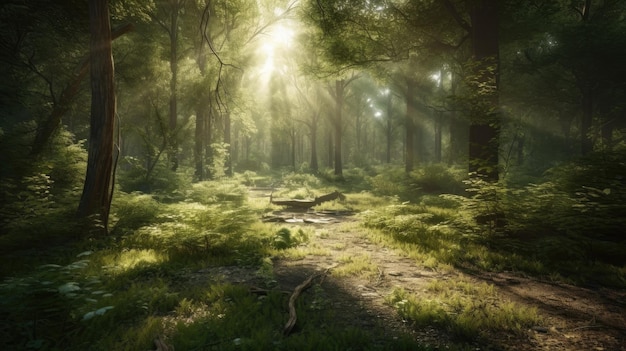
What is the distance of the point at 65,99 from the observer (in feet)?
28.5

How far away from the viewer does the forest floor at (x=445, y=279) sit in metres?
3.25

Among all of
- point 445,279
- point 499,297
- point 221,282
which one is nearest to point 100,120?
point 221,282

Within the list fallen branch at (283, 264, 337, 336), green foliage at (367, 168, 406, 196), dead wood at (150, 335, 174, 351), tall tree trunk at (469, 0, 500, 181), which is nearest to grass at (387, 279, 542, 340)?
fallen branch at (283, 264, 337, 336)

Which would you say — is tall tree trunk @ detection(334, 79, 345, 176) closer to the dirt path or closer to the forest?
the forest

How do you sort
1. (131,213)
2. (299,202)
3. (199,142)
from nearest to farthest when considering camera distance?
(131,213) → (299,202) → (199,142)

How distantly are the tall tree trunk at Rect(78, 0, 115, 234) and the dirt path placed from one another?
4931 mm

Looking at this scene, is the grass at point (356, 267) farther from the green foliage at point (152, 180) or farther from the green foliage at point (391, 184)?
the green foliage at point (391, 184)

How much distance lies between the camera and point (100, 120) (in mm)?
7371

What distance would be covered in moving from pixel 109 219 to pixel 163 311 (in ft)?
17.0

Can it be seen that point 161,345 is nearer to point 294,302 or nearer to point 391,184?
point 294,302

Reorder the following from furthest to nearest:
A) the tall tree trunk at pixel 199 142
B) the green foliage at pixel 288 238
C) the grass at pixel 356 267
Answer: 1. the tall tree trunk at pixel 199 142
2. the green foliage at pixel 288 238
3. the grass at pixel 356 267

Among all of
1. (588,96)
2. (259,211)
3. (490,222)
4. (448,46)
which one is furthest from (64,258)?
(588,96)

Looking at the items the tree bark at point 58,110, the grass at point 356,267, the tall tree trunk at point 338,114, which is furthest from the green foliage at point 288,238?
the tall tree trunk at point 338,114

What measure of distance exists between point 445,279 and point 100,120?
8.53 meters
